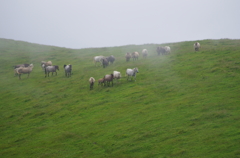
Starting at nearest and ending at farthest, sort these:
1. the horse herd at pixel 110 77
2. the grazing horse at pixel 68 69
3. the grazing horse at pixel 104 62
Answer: the horse herd at pixel 110 77
the grazing horse at pixel 68 69
the grazing horse at pixel 104 62

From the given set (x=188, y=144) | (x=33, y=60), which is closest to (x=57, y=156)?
(x=188, y=144)

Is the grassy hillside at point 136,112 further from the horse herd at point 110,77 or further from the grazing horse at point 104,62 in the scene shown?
the horse herd at point 110,77

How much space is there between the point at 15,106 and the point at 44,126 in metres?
8.97

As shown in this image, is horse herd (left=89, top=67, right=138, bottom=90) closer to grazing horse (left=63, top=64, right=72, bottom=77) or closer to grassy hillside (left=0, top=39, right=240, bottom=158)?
grassy hillside (left=0, top=39, right=240, bottom=158)

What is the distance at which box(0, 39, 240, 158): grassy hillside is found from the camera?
54.7 ft

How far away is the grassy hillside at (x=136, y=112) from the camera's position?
54.7 feet

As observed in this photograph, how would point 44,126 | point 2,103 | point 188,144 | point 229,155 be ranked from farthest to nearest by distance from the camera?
point 2,103
point 44,126
point 188,144
point 229,155

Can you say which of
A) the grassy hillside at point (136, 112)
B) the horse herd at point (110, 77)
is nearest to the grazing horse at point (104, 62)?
the grassy hillside at point (136, 112)

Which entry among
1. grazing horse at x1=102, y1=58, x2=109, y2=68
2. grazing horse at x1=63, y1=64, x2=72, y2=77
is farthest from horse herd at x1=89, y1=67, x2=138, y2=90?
grazing horse at x1=102, y1=58, x2=109, y2=68

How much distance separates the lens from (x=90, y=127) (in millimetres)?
21359

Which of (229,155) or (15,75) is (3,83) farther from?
(229,155)

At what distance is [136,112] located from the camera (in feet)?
73.6

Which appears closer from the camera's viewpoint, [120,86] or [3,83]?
[120,86]

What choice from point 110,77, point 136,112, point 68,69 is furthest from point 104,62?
point 136,112
